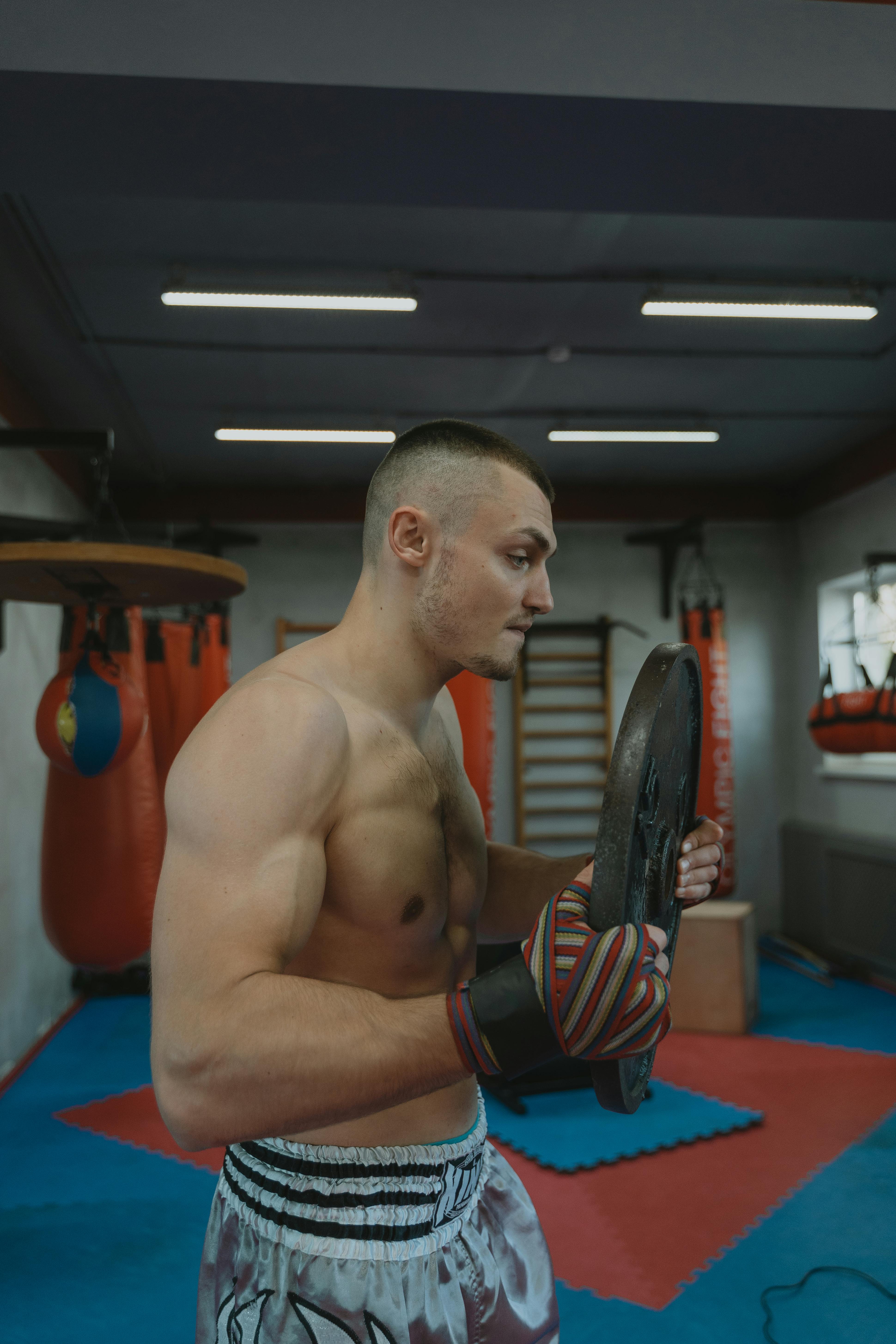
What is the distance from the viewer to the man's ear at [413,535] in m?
1.23

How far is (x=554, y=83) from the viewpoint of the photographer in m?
2.11

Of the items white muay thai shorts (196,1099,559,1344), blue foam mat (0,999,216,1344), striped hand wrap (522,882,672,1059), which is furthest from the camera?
blue foam mat (0,999,216,1344)

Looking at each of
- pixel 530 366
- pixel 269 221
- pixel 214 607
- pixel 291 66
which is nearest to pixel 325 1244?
pixel 291 66

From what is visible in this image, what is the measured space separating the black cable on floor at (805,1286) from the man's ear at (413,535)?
234 cm

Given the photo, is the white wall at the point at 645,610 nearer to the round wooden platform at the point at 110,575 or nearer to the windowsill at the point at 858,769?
the windowsill at the point at 858,769

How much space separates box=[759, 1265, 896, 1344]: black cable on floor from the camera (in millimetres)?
2420

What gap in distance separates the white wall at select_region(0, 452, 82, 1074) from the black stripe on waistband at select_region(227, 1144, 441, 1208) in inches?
136

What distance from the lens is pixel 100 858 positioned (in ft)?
9.84

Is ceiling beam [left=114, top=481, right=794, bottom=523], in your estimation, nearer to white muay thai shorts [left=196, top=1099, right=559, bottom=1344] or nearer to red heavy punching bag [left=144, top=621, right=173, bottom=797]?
red heavy punching bag [left=144, top=621, right=173, bottom=797]

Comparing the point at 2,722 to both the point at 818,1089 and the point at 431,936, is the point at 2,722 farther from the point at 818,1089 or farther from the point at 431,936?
the point at 818,1089

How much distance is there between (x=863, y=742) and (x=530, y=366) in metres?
2.69

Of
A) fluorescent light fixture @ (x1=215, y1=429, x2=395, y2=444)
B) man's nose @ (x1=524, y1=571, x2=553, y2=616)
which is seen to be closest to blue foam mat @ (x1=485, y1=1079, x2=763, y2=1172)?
man's nose @ (x1=524, y1=571, x2=553, y2=616)

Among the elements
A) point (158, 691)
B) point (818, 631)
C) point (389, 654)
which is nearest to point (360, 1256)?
point (389, 654)

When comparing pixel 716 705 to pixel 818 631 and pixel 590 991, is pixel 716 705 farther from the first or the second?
pixel 590 991
